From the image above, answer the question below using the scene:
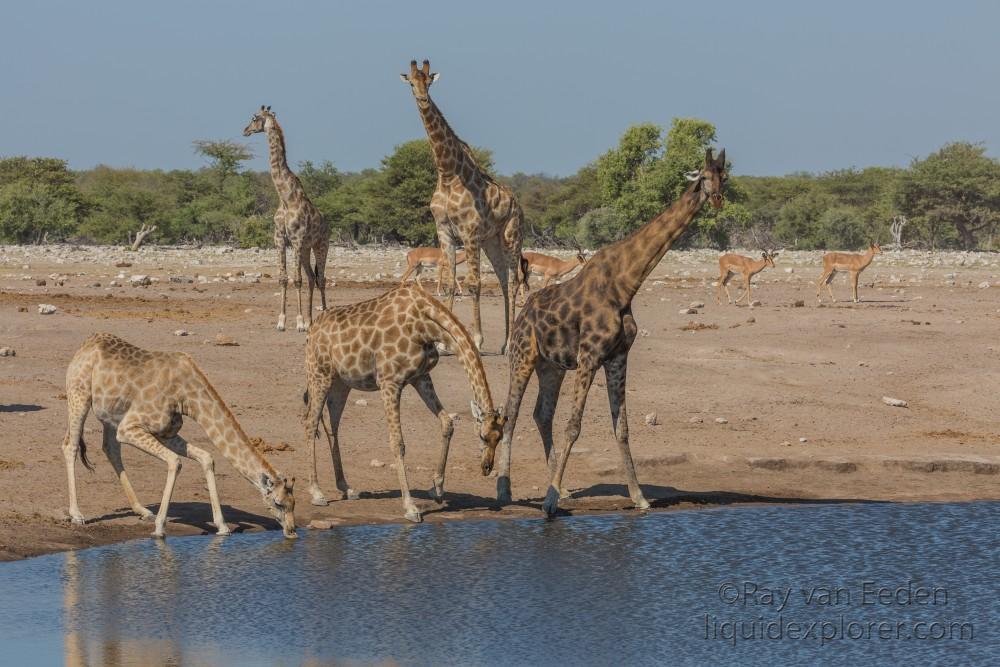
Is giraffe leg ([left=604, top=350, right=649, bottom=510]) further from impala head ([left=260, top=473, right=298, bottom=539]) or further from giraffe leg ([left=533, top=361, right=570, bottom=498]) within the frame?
impala head ([left=260, top=473, right=298, bottom=539])

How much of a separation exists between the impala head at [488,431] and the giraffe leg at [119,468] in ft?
8.16

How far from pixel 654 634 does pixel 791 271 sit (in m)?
30.2

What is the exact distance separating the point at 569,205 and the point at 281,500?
171ft

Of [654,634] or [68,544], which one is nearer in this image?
[654,634]

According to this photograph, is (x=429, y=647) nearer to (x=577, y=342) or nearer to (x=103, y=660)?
(x=103, y=660)

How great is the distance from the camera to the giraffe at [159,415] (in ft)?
33.7

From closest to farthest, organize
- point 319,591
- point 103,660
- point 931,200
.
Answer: point 103,660 < point 319,591 < point 931,200

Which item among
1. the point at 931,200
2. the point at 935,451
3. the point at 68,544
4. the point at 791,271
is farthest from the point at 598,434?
the point at 931,200

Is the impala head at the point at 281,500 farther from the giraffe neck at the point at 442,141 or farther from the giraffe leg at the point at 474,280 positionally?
the giraffe neck at the point at 442,141

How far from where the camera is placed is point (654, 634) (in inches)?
314

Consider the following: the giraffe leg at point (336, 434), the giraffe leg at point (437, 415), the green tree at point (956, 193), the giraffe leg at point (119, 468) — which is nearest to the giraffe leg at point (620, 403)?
the giraffe leg at point (437, 415)

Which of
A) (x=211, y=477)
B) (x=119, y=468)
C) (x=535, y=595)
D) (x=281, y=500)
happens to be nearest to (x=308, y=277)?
(x=119, y=468)

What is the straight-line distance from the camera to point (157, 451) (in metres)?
10.3

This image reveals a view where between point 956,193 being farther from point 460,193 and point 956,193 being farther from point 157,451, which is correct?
point 157,451
